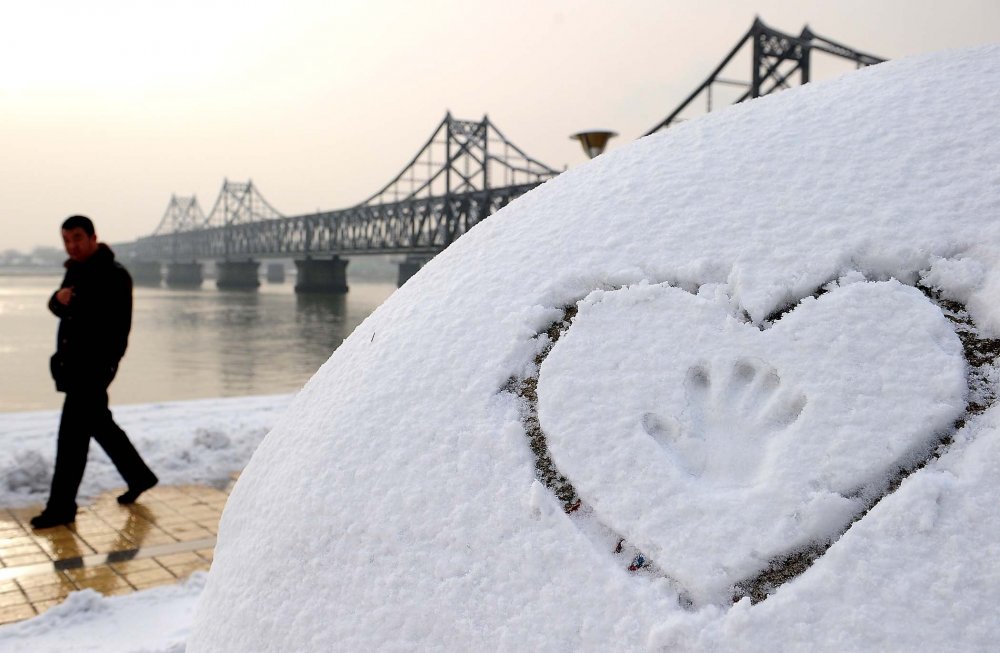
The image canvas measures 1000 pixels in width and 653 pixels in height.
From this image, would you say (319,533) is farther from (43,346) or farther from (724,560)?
(43,346)

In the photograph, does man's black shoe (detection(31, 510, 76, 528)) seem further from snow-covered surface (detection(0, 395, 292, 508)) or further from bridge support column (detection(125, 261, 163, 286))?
bridge support column (detection(125, 261, 163, 286))

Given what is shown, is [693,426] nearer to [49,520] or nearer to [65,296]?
[65,296]

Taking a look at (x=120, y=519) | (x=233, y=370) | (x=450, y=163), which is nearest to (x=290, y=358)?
(x=233, y=370)

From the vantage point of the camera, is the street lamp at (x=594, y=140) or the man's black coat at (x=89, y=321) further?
the street lamp at (x=594, y=140)

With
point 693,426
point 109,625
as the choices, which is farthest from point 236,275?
point 693,426

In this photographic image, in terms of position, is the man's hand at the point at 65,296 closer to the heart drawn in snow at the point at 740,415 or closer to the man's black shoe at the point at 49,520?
the man's black shoe at the point at 49,520

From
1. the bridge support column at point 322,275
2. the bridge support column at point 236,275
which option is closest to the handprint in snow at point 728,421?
the bridge support column at point 322,275

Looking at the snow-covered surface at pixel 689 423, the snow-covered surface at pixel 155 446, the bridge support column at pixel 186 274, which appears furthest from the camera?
the bridge support column at pixel 186 274
